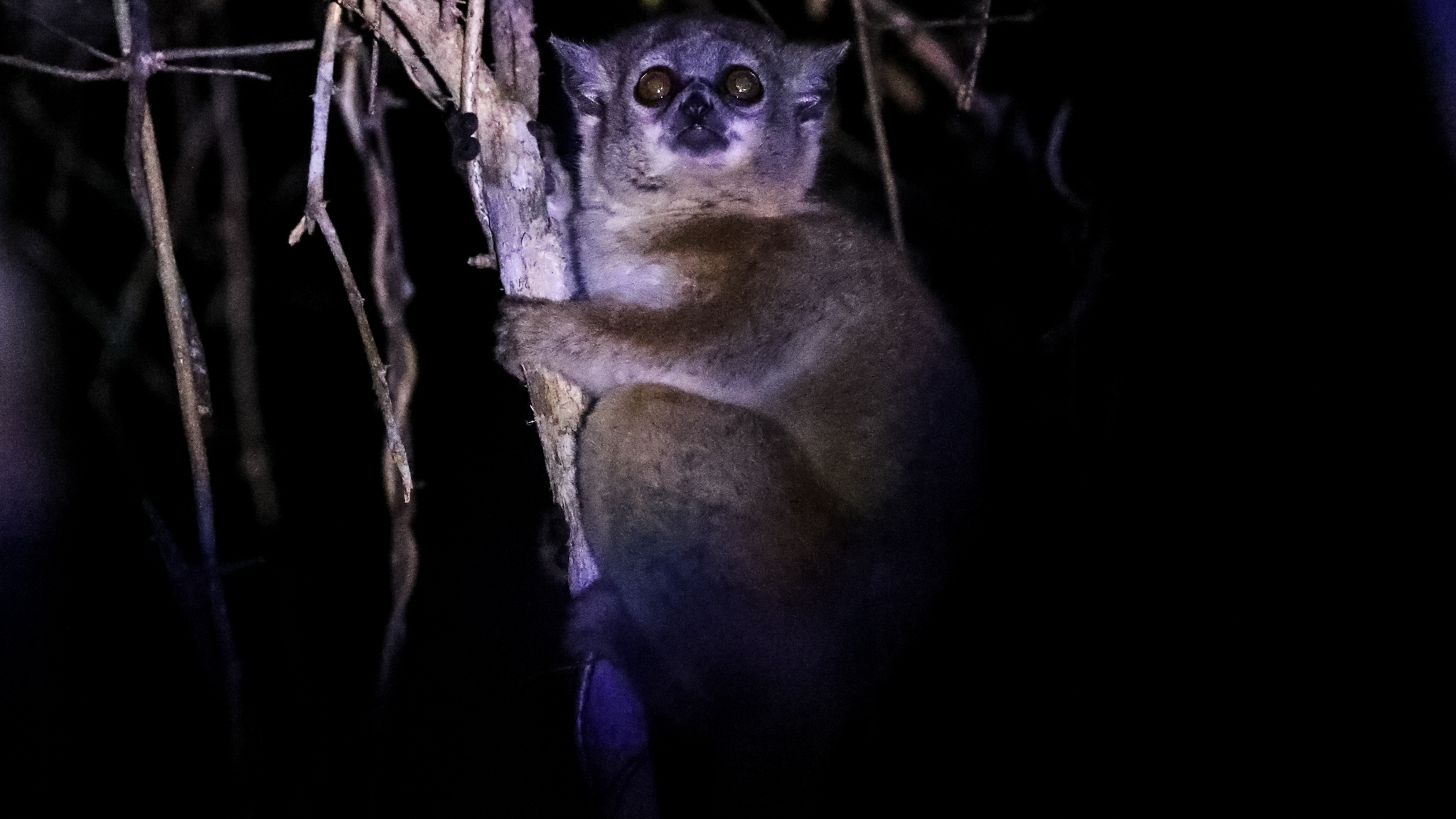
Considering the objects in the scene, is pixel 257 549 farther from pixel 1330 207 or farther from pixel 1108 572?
pixel 1330 207

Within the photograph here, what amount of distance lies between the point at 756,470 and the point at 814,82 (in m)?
1.57

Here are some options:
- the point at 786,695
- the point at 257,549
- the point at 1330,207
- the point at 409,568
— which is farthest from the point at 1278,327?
the point at 257,549

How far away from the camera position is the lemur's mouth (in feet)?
9.54

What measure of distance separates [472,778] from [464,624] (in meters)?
0.72

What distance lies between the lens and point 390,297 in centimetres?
304

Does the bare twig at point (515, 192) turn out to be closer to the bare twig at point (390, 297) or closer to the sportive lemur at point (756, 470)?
the sportive lemur at point (756, 470)

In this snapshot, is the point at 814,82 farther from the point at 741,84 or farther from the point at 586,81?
the point at 586,81

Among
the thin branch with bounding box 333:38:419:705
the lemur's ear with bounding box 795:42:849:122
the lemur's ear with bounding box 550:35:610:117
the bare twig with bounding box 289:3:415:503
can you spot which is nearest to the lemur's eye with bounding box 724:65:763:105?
the lemur's ear with bounding box 795:42:849:122

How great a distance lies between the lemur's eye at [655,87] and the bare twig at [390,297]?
824 millimetres

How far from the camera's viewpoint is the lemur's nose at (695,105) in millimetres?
2891

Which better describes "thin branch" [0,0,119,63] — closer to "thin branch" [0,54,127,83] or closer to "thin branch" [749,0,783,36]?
"thin branch" [0,54,127,83]

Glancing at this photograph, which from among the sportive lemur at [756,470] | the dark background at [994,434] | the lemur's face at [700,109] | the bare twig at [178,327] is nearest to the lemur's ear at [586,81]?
the lemur's face at [700,109]

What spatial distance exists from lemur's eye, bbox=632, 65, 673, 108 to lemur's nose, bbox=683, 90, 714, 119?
12 cm

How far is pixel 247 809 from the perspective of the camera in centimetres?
230
